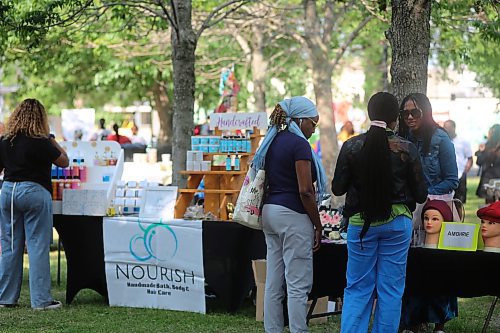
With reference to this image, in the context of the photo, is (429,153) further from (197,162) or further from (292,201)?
(197,162)

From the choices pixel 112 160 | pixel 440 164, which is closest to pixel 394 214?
pixel 440 164

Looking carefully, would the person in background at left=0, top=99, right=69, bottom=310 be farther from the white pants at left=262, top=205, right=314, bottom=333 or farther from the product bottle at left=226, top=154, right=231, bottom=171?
the white pants at left=262, top=205, right=314, bottom=333

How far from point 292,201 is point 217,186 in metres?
2.39

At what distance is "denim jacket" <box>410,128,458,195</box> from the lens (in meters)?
6.39

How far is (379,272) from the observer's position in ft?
18.4

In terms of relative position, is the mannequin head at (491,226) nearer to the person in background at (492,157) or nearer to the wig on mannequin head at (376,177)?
the wig on mannequin head at (376,177)

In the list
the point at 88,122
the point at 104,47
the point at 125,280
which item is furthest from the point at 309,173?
the point at 88,122

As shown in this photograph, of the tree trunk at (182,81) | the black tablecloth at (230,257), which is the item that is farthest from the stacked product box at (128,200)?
the tree trunk at (182,81)

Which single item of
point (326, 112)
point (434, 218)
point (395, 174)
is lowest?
point (434, 218)

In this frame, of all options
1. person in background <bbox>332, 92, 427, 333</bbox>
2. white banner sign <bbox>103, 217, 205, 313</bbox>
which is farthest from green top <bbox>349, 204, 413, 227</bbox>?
white banner sign <bbox>103, 217, 205, 313</bbox>

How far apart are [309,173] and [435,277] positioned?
1182mm

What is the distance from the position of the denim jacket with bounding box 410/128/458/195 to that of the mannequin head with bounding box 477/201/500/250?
433mm

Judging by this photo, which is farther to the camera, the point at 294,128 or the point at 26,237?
the point at 26,237

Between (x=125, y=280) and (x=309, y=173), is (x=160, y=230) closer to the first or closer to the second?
(x=125, y=280)
